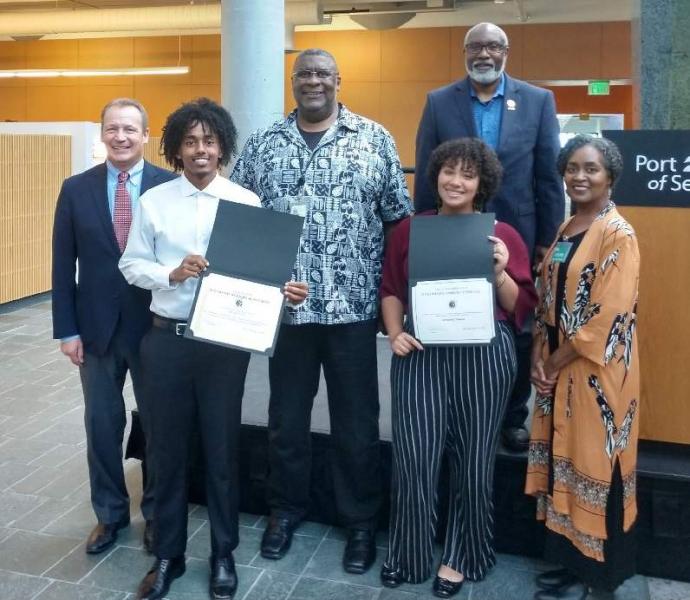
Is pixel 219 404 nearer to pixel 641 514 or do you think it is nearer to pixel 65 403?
pixel 641 514

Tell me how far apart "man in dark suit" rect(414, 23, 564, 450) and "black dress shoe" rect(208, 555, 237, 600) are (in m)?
1.38

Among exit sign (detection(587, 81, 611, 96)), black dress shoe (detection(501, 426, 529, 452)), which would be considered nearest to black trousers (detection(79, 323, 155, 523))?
black dress shoe (detection(501, 426, 529, 452))

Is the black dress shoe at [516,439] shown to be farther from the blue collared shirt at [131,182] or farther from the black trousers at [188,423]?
the blue collared shirt at [131,182]

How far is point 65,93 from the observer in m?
15.9

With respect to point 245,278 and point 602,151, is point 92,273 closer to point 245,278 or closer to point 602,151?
point 245,278

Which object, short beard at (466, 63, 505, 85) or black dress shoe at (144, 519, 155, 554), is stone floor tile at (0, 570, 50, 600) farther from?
short beard at (466, 63, 505, 85)

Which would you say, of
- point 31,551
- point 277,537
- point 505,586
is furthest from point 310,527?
point 31,551

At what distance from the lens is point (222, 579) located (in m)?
2.71

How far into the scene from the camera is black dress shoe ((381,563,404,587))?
2.79m

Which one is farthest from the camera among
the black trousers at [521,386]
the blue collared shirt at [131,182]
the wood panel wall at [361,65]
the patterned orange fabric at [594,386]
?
the wood panel wall at [361,65]

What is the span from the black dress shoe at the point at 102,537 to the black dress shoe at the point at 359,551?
2.89 feet

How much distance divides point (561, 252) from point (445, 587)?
3.83 feet

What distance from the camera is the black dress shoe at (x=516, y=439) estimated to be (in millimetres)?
2951

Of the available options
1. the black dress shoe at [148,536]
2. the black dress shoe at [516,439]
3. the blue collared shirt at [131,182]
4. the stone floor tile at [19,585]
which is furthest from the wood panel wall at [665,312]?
the stone floor tile at [19,585]
